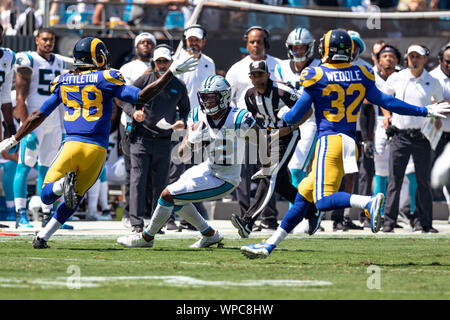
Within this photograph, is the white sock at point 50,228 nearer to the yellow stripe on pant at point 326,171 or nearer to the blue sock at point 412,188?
the yellow stripe on pant at point 326,171

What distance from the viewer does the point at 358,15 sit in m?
14.9

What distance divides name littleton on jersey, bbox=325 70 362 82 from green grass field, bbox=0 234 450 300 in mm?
1515

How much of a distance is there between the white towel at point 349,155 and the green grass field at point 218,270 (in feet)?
2.55

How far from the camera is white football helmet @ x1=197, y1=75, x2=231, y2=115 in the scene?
9.03 meters

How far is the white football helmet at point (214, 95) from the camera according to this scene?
356 inches

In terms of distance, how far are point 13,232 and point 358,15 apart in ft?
21.6

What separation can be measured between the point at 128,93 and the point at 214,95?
79cm

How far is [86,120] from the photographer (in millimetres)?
9000

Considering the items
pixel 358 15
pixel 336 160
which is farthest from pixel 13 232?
pixel 358 15

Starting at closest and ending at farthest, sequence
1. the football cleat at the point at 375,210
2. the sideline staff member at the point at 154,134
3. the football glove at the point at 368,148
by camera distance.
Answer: the football cleat at the point at 375,210, the sideline staff member at the point at 154,134, the football glove at the point at 368,148

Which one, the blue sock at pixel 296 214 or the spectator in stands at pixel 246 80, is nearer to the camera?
the blue sock at pixel 296 214

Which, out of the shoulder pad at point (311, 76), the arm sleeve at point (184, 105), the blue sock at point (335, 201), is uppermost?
the shoulder pad at point (311, 76)

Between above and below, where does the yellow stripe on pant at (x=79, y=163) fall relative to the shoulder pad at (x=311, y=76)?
below

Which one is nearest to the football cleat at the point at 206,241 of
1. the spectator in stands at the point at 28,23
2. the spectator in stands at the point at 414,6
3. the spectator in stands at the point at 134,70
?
the spectator in stands at the point at 134,70
